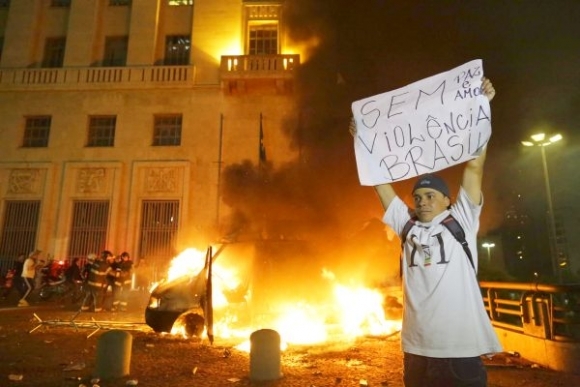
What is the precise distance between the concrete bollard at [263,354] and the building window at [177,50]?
1685 centimetres

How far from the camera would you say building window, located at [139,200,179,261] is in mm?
16203

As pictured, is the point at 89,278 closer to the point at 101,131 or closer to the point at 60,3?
the point at 101,131

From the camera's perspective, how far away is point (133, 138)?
17.4 metres

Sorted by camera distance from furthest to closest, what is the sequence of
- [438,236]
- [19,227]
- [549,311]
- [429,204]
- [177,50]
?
[177,50], [19,227], [549,311], [429,204], [438,236]

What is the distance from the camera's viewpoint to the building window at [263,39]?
18578 mm

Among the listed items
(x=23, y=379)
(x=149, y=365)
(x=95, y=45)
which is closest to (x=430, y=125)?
(x=149, y=365)

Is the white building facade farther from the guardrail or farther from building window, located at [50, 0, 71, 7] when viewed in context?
the guardrail

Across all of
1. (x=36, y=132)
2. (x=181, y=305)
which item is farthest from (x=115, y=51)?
(x=181, y=305)

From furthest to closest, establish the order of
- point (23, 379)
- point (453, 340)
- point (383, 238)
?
1. point (383, 238)
2. point (23, 379)
3. point (453, 340)

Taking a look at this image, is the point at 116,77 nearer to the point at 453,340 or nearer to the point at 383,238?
the point at 383,238

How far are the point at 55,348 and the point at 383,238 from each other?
31.9 feet

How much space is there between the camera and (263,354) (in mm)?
4523

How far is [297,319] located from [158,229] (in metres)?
10.7

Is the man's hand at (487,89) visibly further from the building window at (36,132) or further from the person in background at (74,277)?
the building window at (36,132)
